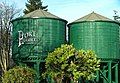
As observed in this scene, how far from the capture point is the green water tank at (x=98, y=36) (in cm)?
4238

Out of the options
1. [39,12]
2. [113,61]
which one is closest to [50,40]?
[39,12]

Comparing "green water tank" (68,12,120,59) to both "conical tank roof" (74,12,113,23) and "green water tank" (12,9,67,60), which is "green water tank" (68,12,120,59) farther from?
"green water tank" (12,9,67,60)

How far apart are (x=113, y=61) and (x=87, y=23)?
538cm

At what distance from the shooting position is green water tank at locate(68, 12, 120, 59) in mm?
42381

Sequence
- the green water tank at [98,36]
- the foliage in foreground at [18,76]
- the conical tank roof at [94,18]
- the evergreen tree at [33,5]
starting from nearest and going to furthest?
1. the foliage in foreground at [18,76]
2. the green water tank at [98,36]
3. the conical tank roof at [94,18]
4. the evergreen tree at [33,5]

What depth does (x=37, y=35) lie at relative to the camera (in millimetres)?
42125

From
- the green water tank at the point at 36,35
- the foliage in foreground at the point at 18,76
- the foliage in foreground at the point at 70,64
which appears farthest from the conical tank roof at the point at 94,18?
the foliage in foreground at the point at 18,76

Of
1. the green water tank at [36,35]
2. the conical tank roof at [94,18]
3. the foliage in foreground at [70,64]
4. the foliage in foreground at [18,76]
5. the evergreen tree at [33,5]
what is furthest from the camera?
the evergreen tree at [33,5]

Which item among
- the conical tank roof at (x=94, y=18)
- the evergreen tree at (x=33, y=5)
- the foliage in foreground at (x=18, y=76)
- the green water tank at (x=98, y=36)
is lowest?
the foliage in foreground at (x=18, y=76)

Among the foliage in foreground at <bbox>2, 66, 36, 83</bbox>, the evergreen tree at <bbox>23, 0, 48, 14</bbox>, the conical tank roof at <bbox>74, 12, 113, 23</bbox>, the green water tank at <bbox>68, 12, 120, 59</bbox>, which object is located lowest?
the foliage in foreground at <bbox>2, 66, 36, 83</bbox>

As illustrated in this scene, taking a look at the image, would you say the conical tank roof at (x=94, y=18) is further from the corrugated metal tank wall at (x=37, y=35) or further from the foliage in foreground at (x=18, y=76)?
the foliage in foreground at (x=18, y=76)

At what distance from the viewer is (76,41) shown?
143ft

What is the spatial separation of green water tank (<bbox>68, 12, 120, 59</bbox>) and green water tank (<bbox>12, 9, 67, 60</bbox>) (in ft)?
6.86

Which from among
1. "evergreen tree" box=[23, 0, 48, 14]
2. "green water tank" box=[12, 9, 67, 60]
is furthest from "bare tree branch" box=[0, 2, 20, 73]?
"evergreen tree" box=[23, 0, 48, 14]
